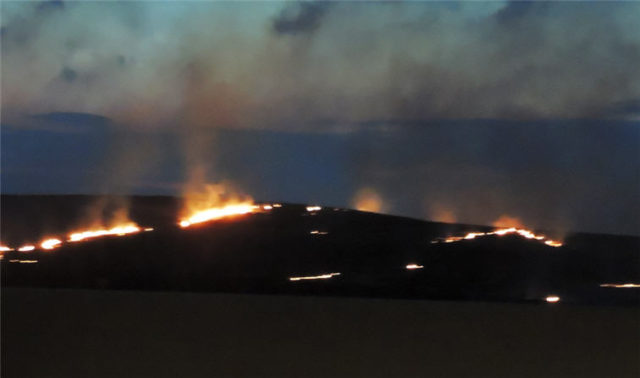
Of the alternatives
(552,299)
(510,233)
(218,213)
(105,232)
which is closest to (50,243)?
(105,232)

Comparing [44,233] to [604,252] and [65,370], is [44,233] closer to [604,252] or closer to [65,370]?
[65,370]

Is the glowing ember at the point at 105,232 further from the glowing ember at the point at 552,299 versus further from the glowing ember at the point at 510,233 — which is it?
the glowing ember at the point at 552,299

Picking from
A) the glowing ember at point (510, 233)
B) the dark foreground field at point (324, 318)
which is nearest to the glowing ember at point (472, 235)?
the glowing ember at point (510, 233)

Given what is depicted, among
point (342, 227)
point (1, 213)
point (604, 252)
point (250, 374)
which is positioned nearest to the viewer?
point (250, 374)

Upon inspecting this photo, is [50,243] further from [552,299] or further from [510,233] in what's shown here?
[552,299]

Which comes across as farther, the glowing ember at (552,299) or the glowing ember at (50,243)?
the glowing ember at (50,243)

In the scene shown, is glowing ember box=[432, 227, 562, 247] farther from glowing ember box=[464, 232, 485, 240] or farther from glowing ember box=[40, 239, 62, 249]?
glowing ember box=[40, 239, 62, 249]

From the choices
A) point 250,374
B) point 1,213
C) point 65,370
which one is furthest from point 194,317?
point 1,213

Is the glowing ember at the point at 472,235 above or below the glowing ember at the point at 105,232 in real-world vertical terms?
below
